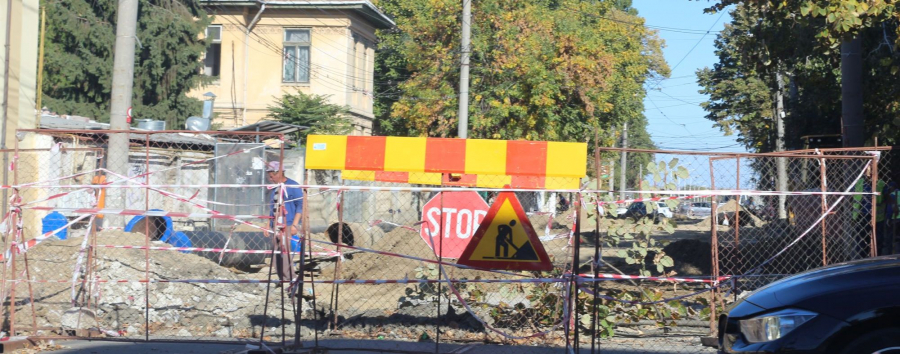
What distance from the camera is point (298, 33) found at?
31.3 metres

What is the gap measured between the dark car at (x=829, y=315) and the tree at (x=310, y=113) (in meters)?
25.1

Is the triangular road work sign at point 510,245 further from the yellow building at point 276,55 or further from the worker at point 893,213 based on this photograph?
the yellow building at point 276,55

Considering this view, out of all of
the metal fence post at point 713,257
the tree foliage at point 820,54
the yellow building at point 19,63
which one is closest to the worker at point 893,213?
the tree foliage at point 820,54

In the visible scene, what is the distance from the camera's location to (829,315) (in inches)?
181

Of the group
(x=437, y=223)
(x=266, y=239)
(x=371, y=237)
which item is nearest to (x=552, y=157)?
(x=437, y=223)

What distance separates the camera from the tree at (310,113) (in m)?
29.4

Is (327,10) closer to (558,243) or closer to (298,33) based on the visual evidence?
(298,33)

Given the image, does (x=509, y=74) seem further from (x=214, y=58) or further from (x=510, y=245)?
(x=510, y=245)

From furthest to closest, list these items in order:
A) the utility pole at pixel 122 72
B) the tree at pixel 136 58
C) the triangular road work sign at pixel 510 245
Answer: the tree at pixel 136 58, the utility pole at pixel 122 72, the triangular road work sign at pixel 510 245

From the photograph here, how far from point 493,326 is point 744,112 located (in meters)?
27.6

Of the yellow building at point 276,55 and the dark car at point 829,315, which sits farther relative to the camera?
the yellow building at point 276,55

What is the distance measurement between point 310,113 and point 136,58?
644 centimetres

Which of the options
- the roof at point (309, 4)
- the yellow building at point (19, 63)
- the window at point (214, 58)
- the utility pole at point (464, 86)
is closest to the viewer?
the yellow building at point (19, 63)

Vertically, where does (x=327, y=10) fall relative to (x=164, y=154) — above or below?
above
